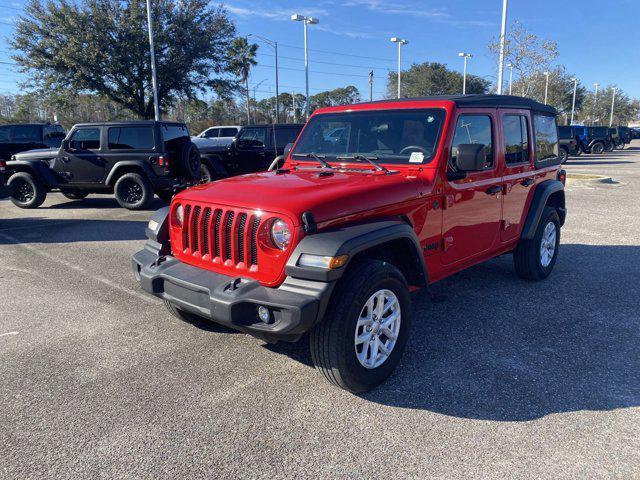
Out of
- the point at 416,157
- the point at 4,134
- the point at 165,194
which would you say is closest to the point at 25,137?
the point at 4,134

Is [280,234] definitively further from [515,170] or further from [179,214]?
[515,170]

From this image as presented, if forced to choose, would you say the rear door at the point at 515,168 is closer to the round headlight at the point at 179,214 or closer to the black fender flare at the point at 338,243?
the black fender flare at the point at 338,243

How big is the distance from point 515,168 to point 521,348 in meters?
1.88

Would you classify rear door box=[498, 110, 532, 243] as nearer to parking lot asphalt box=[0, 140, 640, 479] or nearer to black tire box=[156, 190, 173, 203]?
parking lot asphalt box=[0, 140, 640, 479]

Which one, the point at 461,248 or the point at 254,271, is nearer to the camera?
the point at 254,271

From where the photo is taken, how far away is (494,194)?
446cm

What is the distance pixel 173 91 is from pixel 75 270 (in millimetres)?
22060

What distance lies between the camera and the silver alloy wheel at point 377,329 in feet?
10.3

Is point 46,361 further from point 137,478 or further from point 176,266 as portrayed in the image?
point 137,478

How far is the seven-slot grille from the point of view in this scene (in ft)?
10.2

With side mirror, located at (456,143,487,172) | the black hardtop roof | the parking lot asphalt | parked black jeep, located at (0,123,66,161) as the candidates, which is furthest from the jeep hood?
parked black jeep, located at (0,123,66,161)

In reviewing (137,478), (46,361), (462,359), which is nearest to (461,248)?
(462,359)

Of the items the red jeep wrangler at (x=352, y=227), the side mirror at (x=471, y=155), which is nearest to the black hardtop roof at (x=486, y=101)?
the red jeep wrangler at (x=352, y=227)

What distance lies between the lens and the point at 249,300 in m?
2.84
